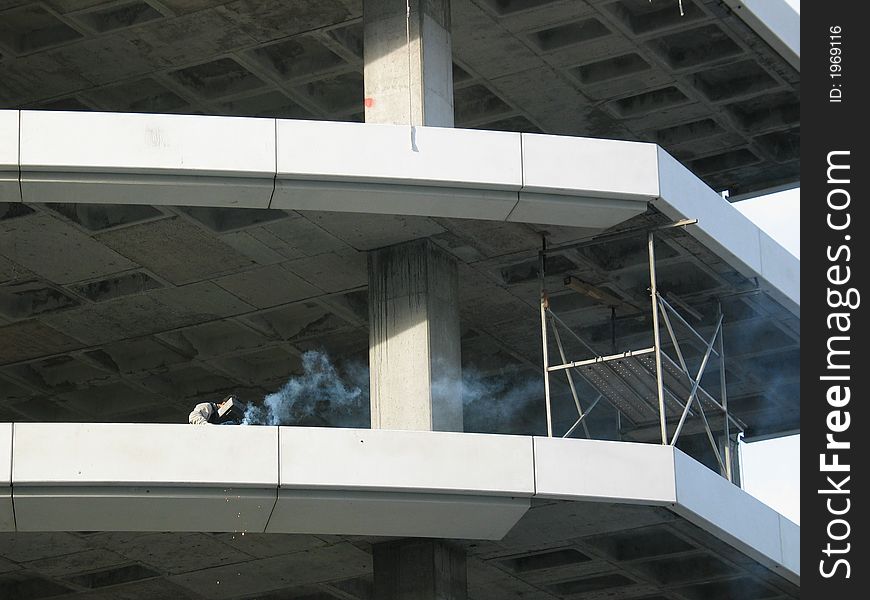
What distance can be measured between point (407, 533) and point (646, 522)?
118 inches

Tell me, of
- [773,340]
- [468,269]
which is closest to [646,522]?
[468,269]

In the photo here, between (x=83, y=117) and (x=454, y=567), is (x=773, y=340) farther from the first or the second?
(x=83, y=117)

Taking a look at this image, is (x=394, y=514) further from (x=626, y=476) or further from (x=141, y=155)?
(x=141, y=155)

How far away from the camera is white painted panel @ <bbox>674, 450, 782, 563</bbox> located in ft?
74.9

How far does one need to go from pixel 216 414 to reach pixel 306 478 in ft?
8.63

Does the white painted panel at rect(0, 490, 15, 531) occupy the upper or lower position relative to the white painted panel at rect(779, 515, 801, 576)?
upper

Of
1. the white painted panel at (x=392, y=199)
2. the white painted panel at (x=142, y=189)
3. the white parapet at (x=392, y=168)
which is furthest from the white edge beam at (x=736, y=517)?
the white painted panel at (x=142, y=189)

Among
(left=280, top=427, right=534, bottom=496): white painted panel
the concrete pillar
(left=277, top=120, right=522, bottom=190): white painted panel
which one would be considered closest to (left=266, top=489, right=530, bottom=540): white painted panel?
(left=280, top=427, right=534, bottom=496): white painted panel

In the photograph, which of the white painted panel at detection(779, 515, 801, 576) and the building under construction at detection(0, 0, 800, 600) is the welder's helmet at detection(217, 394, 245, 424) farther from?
the white painted panel at detection(779, 515, 801, 576)

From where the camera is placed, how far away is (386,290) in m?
23.8

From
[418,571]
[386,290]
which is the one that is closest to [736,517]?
[418,571]

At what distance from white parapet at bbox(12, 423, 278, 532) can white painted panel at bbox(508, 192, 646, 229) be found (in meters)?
4.13

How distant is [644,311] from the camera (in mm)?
27312

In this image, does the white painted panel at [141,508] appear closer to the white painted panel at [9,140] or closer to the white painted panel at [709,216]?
the white painted panel at [9,140]
